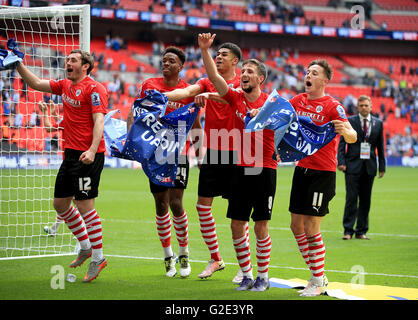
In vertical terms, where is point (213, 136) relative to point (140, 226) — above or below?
above

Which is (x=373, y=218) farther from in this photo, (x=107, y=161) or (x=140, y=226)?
(x=107, y=161)

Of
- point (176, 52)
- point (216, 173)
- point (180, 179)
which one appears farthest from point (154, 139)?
point (176, 52)

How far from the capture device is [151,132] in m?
6.75

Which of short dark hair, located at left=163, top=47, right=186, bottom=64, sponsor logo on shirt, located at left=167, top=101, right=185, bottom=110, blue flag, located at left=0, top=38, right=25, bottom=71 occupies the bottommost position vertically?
sponsor logo on shirt, located at left=167, top=101, right=185, bottom=110

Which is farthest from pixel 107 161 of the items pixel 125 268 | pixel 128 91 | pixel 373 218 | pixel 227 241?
pixel 125 268

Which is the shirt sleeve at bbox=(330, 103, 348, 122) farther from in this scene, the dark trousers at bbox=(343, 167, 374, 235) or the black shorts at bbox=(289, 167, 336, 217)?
the dark trousers at bbox=(343, 167, 374, 235)

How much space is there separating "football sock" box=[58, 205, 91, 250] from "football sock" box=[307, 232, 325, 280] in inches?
98.1

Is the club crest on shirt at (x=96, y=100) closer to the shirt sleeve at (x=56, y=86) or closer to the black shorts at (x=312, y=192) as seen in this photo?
the shirt sleeve at (x=56, y=86)

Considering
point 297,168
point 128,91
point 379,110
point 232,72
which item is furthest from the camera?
point 379,110

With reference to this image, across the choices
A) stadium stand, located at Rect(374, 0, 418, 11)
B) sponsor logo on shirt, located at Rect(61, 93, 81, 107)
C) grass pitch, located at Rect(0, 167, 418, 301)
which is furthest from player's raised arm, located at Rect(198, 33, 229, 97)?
stadium stand, located at Rect(374, 0, 418, 11)

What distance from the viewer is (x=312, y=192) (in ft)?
20.5

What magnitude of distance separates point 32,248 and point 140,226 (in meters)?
2.95

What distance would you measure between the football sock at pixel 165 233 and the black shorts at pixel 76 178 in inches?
37.1

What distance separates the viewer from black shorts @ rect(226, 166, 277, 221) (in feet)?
20.6
